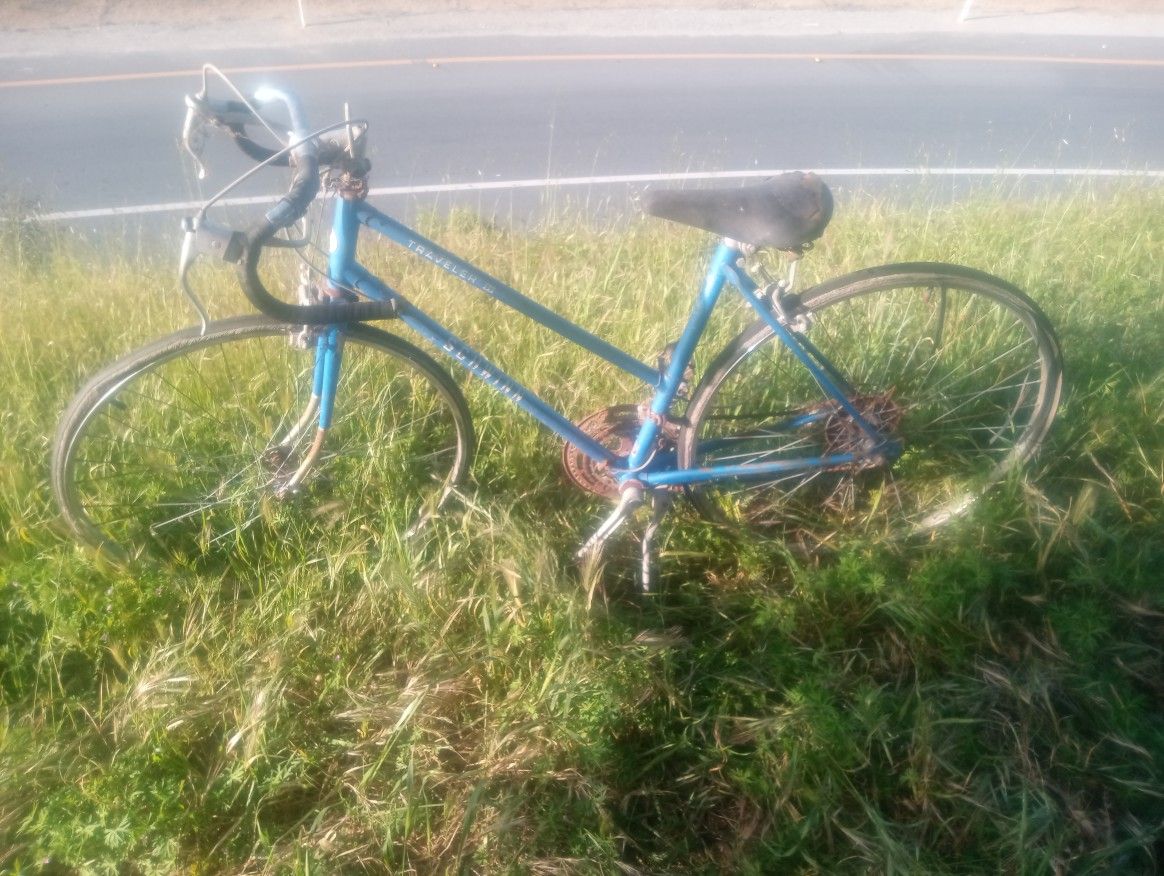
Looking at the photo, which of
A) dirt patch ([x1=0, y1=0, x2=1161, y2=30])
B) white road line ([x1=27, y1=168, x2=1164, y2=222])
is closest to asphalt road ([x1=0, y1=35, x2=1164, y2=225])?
white road line ([x1=27, y1=168, x2=1164, y2=222])

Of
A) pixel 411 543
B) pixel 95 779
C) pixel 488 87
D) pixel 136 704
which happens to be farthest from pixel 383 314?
pixel 488 87

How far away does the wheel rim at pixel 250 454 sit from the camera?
237 centimetres

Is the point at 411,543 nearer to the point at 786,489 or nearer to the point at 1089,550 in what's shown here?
the point at 786,489

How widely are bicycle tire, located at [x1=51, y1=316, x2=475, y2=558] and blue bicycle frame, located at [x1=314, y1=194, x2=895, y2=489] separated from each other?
0.41 ft

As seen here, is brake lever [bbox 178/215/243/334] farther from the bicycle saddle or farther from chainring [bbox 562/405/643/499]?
chainring [bbox 562/405/643/499]

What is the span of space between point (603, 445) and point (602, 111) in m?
6.84

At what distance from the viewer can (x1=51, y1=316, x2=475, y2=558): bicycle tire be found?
2.34m

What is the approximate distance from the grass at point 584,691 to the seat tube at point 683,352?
0.35 m

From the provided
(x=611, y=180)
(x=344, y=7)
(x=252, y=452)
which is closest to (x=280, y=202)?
(x=252, y=452)

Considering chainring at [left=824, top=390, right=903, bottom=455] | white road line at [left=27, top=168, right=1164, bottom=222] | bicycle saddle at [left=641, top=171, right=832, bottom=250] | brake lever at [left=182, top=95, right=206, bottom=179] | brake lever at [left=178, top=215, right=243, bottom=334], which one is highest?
brake lever at [left=182, top=95, right=206, bottom=179]

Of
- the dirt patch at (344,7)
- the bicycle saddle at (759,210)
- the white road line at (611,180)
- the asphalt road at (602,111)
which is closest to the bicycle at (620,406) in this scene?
the bicycle saddle at (759,210)

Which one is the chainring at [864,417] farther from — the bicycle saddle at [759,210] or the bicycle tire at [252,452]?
the bicycle tire at [252,452]

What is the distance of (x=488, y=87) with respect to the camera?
8.70 metres

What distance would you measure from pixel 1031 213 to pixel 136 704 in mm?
5015
